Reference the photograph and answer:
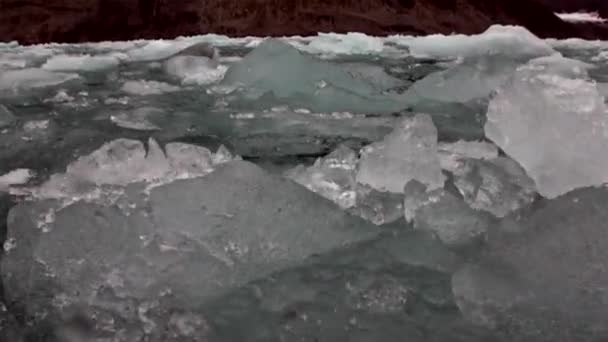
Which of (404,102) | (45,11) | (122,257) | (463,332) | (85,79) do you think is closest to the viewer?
(463,332)

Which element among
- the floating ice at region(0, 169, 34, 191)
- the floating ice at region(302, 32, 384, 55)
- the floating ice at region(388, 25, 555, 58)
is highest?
the floating ice at region(0, 169, 34, 191)

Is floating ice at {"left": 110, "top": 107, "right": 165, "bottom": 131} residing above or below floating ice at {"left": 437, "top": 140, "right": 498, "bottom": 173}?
below

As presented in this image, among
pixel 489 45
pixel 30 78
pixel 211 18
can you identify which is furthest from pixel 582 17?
pixel 30 78

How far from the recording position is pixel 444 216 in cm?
143

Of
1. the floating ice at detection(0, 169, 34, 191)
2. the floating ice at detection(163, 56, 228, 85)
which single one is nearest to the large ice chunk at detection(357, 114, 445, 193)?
the floating ice at detection(0, 169, 34, 191)

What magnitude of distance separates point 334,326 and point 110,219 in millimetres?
545

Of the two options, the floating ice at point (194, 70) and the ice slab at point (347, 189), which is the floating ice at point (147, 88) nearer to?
the floating ice at point (194, 70)

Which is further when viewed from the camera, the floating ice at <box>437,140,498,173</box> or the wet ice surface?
the floating ice at <box>437,140,498,173</box>

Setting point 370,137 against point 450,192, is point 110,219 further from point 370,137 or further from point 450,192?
point 370,137

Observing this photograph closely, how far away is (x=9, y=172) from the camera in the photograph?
1.77 meters

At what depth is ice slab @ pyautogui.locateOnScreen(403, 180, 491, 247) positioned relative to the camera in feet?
4.50

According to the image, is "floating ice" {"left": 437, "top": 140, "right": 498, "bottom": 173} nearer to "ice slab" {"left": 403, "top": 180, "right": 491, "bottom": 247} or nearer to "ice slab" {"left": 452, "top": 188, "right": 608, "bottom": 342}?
"ice slab" {"left": 403, "top": 180, "right": 491, "bottom": 247}

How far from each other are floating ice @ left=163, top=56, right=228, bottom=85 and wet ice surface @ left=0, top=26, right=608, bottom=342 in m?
0.96

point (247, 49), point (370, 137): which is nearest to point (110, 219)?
point (370, 137)
